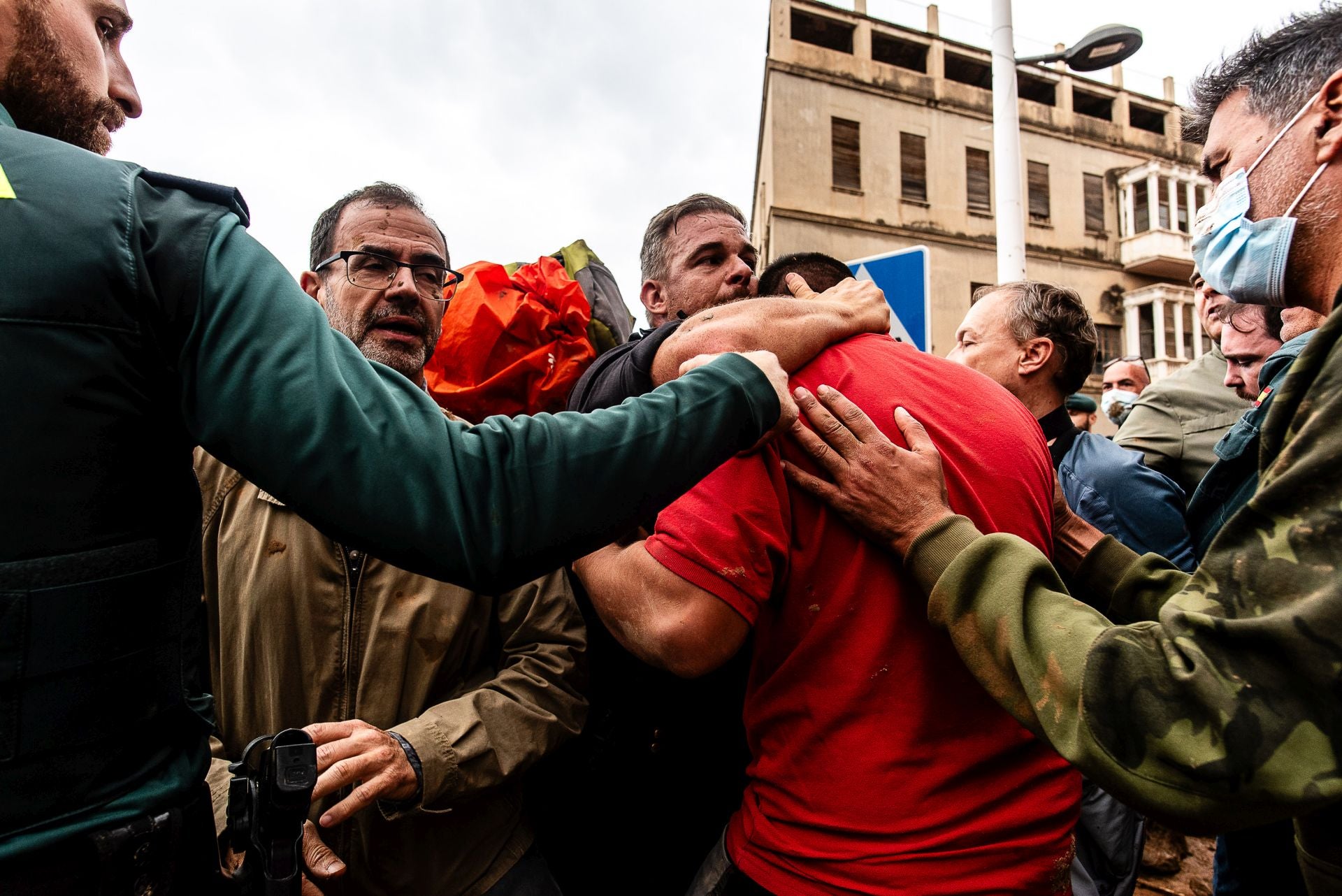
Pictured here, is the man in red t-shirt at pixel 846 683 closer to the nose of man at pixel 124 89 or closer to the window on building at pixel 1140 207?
the nose of man at pixel 124 89

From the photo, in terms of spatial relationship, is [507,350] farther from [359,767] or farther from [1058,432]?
[1058,432]

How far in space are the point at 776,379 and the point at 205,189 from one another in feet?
2.87

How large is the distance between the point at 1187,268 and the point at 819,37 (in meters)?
13.6

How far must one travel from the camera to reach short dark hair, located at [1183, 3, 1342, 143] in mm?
1363

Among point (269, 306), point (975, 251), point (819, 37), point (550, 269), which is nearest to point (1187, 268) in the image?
point (975, 251)

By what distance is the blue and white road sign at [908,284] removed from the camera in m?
4.00

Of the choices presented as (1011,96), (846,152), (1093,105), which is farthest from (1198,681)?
(1093,105)

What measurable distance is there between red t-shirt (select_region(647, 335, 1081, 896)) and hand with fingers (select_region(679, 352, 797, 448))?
13 centimetres

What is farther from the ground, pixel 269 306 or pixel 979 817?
pixel 269 306

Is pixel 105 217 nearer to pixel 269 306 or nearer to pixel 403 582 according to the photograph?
pixel 269 306

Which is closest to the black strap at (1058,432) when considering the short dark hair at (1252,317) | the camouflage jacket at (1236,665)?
the short dark hair at (1252,317)

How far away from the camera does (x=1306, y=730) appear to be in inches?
35.8

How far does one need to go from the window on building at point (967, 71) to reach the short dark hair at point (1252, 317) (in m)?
22.7

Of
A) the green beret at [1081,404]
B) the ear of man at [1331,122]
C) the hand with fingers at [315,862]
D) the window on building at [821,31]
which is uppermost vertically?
the window on building at [821,31]
